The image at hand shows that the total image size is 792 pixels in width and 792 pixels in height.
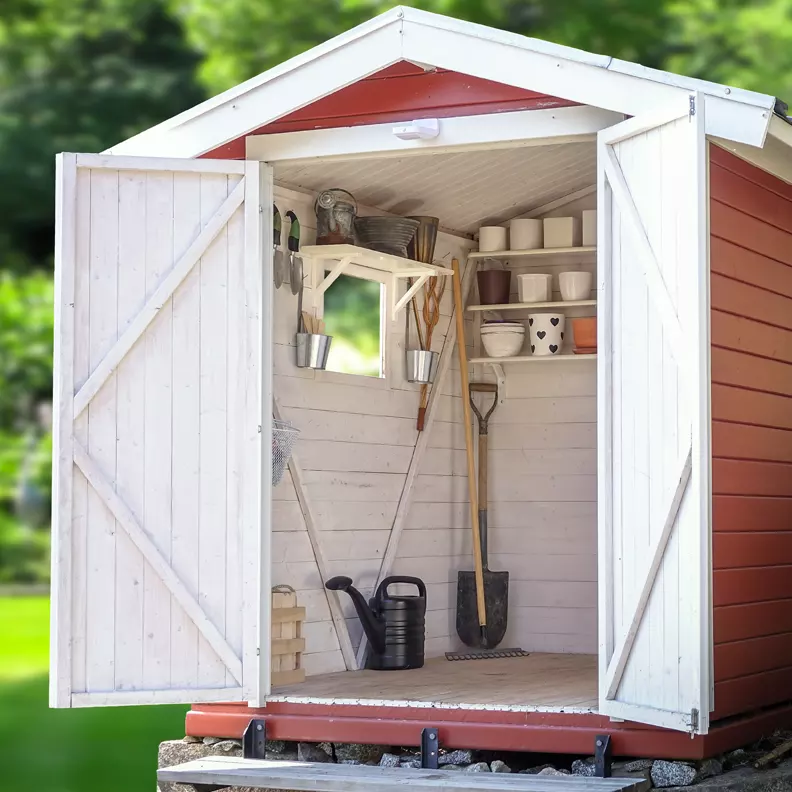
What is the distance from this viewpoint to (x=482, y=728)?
5.92m

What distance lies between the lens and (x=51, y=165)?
18.3m

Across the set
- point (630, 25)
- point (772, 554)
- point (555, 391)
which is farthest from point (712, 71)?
point (772, 554)

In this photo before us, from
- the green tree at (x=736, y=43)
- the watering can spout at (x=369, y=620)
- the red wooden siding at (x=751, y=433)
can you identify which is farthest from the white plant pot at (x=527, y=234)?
the green tree at (x=736, y=43)

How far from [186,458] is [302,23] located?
1348 cm

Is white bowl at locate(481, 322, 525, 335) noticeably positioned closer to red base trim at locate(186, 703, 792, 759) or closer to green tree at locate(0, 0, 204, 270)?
red base trim at locate(186, 703, 792, 759)

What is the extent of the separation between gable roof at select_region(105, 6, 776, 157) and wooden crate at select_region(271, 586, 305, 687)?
6.72 ft

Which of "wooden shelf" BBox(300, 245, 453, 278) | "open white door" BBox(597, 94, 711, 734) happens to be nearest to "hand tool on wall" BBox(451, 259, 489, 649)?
"wooden shelf" BBox(300, 245, 453, 278)

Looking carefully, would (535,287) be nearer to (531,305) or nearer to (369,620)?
(531,305)

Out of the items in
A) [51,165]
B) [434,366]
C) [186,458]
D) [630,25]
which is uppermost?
[630,25]

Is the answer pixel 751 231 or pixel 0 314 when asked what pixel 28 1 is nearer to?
pixel 0 314

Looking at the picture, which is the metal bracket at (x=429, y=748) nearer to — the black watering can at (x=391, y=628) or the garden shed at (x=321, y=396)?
the garden shed at (x=321, y=396)

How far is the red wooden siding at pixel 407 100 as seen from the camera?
19.7 feet

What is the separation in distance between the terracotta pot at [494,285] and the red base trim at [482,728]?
3.09 metres

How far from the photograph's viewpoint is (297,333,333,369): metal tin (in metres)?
7.25
